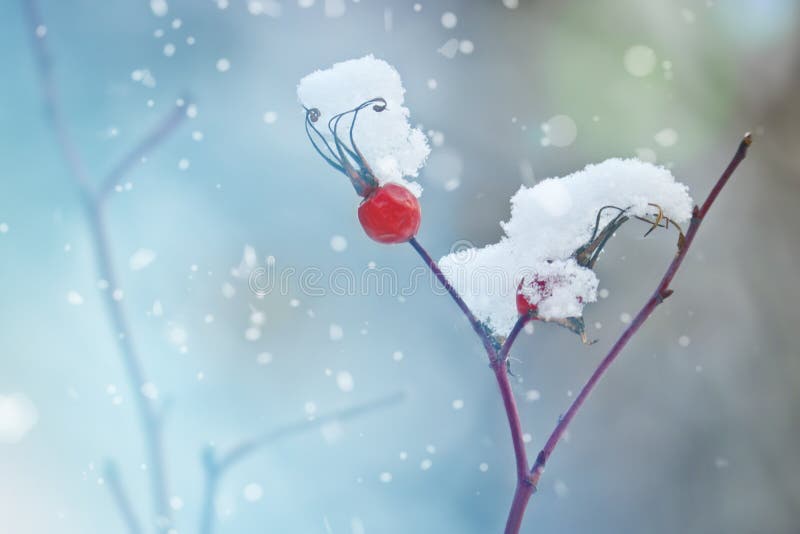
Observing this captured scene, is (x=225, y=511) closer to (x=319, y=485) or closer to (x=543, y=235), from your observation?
(x=319, y=485)

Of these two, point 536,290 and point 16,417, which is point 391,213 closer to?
point 536,290

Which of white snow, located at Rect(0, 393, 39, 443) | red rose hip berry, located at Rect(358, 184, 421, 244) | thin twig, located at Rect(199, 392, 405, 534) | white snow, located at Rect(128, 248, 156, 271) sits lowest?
red rose hip berry, located at Rect(358, 184, 421, 244)

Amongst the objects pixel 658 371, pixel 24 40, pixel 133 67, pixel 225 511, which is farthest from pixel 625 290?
pixel 24 40

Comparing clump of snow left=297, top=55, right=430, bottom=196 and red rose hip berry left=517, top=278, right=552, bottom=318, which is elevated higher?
clump of snow left=297, top=55, right=430, bottom=196

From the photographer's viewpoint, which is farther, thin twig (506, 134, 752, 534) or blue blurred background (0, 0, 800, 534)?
blue blurred background (0, 0, 800, 534)

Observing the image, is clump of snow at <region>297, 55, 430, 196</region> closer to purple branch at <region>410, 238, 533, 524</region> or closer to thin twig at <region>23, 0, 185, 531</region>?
purple branch at <region>410, 238, 533, 524</region>

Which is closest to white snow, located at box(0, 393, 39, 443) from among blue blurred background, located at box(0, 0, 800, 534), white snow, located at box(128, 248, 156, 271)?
blue blurred background, located at box(0, 0, 800, 534)
